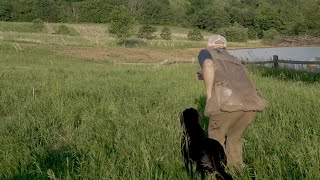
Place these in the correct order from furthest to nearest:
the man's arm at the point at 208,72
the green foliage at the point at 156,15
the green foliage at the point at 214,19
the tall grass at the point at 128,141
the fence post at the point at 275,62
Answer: the green foliage at the point at 156,15, the green foliage at the point at 214,19, the fence post at the point at 275,62, the tall grass at the point at 128,141, the man's arm at the point at 208,72

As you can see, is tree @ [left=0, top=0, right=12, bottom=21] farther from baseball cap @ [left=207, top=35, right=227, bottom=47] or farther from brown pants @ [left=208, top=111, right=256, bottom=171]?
brown pants @ [left=208, top=111, right=256, bottom=171]

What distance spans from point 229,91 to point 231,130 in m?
0.46

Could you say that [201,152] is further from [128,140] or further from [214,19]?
[214,19]

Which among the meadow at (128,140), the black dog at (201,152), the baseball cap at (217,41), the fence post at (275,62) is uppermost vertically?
the baseball cap at (217,41)

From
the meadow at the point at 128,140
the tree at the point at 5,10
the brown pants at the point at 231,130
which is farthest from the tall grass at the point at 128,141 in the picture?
the tree at the point at 5,10

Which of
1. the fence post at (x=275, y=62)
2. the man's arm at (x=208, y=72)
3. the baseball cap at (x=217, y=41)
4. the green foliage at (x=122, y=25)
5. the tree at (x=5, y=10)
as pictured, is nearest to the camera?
the man's arm at (x=208, y=72)

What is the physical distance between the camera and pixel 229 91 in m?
3.46

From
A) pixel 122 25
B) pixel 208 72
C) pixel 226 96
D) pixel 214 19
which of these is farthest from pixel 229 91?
pixel 214 19

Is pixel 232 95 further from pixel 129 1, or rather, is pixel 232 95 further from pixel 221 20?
pixel 129 1

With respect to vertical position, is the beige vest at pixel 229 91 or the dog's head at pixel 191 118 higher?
the beige vest at pixel 229 91

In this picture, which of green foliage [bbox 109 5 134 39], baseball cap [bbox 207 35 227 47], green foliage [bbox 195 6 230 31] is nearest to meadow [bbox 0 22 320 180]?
baseball cap [bbox 207 35 227 47]

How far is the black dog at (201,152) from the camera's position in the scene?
3145 millimetres

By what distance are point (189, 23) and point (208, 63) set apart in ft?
316

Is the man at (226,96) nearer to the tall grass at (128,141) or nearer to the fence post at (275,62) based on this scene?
the tall grass at (128,141)
